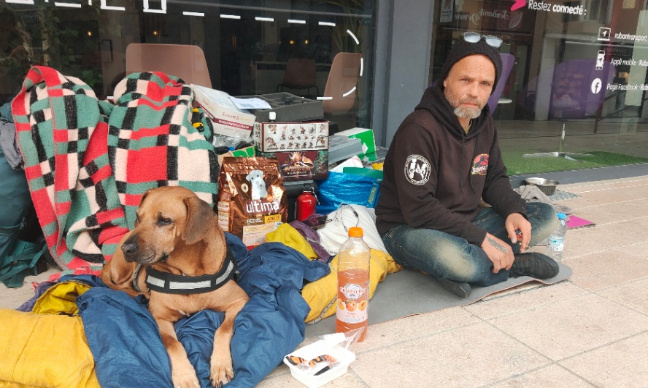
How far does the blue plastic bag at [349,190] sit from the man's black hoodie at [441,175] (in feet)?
1.81

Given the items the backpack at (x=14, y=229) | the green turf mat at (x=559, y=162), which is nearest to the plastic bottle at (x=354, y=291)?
the backpack at (x=14, y=229)

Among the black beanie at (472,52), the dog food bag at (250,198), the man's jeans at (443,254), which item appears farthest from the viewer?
the dog food bag at (250,198)

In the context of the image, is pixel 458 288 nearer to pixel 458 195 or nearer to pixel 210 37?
pixel 458 195

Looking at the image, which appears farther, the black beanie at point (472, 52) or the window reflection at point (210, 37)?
the window reflection at point (210, 37)

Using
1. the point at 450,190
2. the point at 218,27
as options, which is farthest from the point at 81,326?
the point at 218,27

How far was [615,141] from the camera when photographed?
738cm

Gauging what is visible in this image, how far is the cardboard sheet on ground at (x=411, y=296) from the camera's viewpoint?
115 inches

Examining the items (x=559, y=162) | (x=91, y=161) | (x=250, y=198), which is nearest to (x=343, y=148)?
(x=250, y=198)

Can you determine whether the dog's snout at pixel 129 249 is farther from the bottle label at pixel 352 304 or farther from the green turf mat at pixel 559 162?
the green turf mat at pixel 559 162

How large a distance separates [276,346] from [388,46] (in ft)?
11.5

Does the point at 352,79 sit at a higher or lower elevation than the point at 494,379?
higher

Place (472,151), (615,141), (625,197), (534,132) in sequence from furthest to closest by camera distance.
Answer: (615,141) → (534,132) → (625,197) → (472,151)

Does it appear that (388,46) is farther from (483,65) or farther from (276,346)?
(276,346)

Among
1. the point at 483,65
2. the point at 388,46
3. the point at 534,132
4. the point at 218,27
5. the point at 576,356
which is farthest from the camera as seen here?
the point at 534,132
